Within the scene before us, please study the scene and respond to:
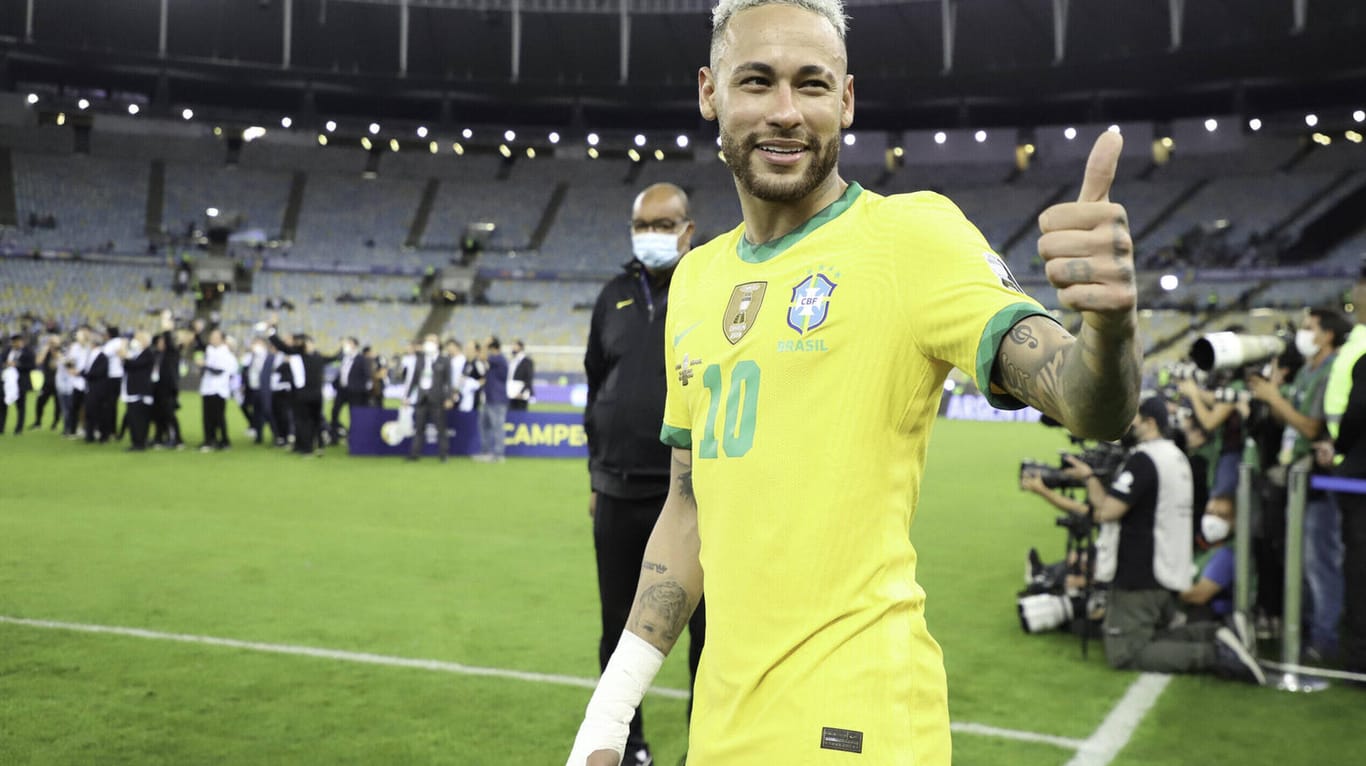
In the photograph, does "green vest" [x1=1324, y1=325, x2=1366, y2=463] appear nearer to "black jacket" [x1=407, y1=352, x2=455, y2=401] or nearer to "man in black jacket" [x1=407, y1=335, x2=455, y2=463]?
"black jacket" [x1=407, y1=352, x2=455, y2=401]

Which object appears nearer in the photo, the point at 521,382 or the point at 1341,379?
the point at 1341,379

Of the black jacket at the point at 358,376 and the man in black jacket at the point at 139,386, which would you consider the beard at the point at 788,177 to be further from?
the black jacket at the point at 358,376

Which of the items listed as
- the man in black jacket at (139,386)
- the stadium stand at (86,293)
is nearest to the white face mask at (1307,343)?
the man in black jacket at (139,386)

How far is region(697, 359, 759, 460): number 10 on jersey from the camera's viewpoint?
6.47 ft

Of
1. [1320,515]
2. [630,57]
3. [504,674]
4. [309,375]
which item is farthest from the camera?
[630,57]

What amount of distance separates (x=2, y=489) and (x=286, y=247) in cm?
3626

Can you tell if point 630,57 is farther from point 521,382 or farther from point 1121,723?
point 1121,723

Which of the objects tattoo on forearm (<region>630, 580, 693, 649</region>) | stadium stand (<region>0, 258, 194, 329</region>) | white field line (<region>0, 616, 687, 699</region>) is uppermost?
stadium stand (<region>0, 258, 194, 329</region>)

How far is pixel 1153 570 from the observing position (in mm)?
6945

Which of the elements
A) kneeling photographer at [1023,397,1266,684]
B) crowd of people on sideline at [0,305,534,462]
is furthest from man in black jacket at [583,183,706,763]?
crowd of people on sideline at [0,305,534,462]

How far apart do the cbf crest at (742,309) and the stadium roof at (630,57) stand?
35347 millimetres

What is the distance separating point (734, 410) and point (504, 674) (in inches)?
183

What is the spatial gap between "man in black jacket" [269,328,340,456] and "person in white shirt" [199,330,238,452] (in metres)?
0.77

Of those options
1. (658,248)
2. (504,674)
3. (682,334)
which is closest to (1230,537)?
(504,674)
